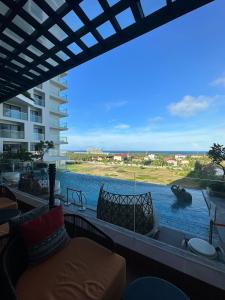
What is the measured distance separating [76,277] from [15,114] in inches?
622

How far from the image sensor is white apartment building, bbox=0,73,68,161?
14352mm

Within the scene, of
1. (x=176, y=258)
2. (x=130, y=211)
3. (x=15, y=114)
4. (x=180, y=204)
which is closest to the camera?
(x=176, y=258)

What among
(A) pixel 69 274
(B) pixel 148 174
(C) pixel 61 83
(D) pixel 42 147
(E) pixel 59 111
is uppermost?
(C) pixel 61 83

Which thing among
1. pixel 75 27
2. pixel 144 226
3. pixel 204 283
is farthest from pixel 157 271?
pixel 75 27

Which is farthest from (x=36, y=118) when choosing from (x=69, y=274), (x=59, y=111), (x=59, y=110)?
(x=69, y=274)

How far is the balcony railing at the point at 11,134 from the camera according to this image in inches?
538

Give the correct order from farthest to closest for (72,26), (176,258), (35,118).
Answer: (35,118)
(72,26)
(176,258)

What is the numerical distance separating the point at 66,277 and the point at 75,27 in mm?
2348

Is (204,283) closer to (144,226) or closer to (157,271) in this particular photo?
(157,271)

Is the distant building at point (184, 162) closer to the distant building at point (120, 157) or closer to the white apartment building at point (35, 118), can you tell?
the distant building at point (120, 157)

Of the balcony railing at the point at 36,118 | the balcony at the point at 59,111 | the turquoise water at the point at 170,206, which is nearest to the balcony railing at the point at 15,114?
the balcony railing at the point at 36,118

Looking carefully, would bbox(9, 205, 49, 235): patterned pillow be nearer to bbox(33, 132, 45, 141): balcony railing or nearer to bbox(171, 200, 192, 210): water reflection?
bbox(171, 200, 192, 210): water reflection

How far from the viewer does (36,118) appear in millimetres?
17422

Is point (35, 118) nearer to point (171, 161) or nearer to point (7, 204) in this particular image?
point (7, 204)
